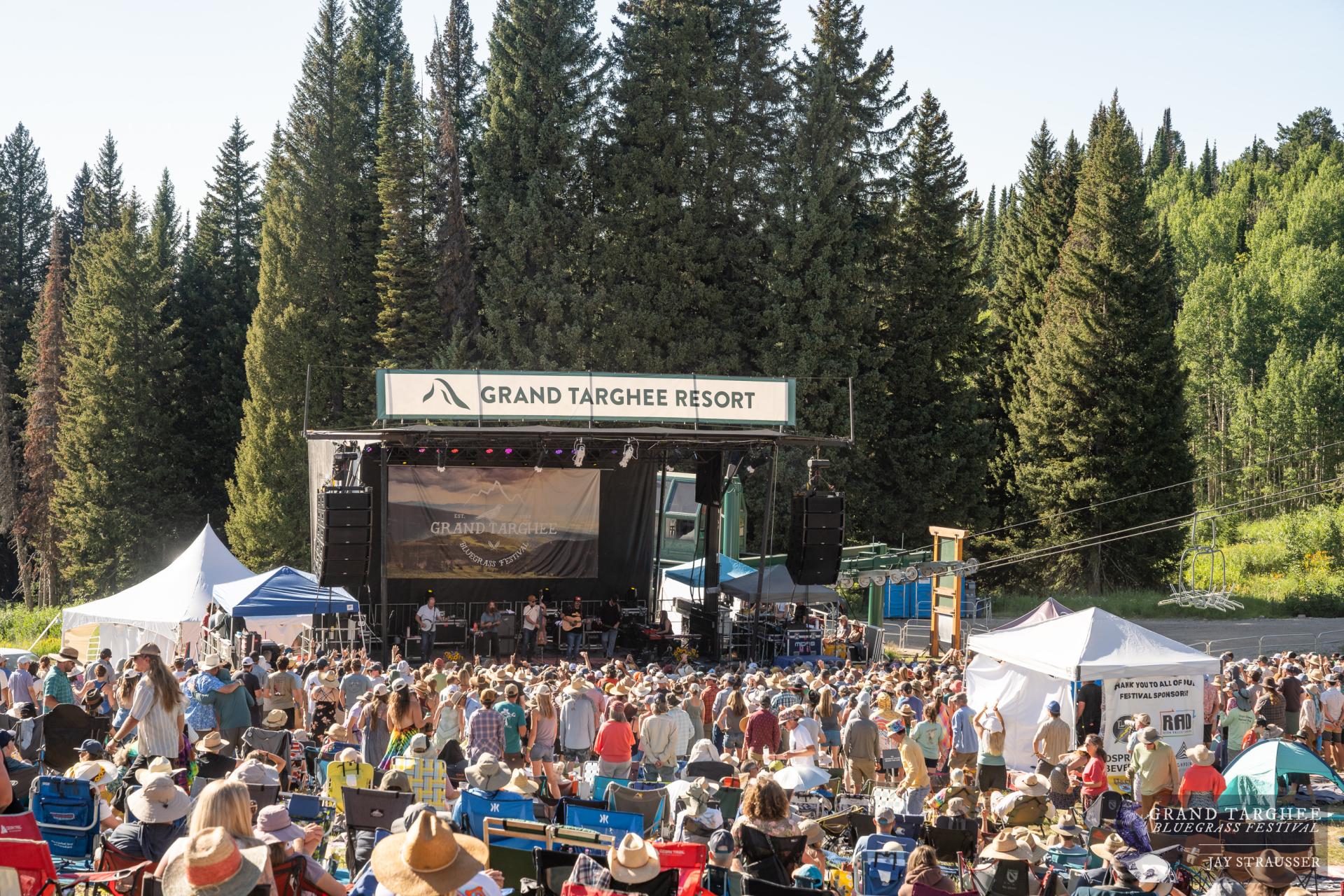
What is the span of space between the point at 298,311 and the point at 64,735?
30.9 meters

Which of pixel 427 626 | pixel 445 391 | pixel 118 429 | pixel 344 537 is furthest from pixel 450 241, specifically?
pixel 344 537

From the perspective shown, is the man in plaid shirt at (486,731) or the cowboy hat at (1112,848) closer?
the cowboy hat at (1112,848)

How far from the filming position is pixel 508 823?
22.8ft

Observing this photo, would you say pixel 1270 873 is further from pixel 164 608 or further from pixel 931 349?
pixel 931 349

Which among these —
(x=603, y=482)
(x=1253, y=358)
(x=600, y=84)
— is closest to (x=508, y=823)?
(x=603, y=482)

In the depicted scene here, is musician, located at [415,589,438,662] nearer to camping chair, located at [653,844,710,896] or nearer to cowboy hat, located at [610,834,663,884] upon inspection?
camping chair, located at [653,844,710,896]

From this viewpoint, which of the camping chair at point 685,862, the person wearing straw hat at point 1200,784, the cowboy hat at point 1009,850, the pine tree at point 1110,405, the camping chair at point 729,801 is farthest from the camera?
the pine tree at point 1110,405

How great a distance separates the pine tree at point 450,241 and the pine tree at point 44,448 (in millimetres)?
16706

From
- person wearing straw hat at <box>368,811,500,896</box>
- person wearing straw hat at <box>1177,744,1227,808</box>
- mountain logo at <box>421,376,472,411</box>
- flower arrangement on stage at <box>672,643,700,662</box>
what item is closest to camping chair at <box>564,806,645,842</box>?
person wearing straw hat at <box>368,811,500,896</box>

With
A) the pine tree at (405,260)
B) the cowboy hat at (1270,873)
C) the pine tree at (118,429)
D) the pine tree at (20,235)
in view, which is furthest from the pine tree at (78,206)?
the cowboy hat at (1270,873)

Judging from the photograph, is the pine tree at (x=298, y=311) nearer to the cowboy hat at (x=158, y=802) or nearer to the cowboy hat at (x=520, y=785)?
the cowboy hat at (x=520, y=785)

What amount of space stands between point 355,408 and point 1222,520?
114ft

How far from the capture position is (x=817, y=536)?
20.1 m

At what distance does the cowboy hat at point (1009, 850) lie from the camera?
716 cm
